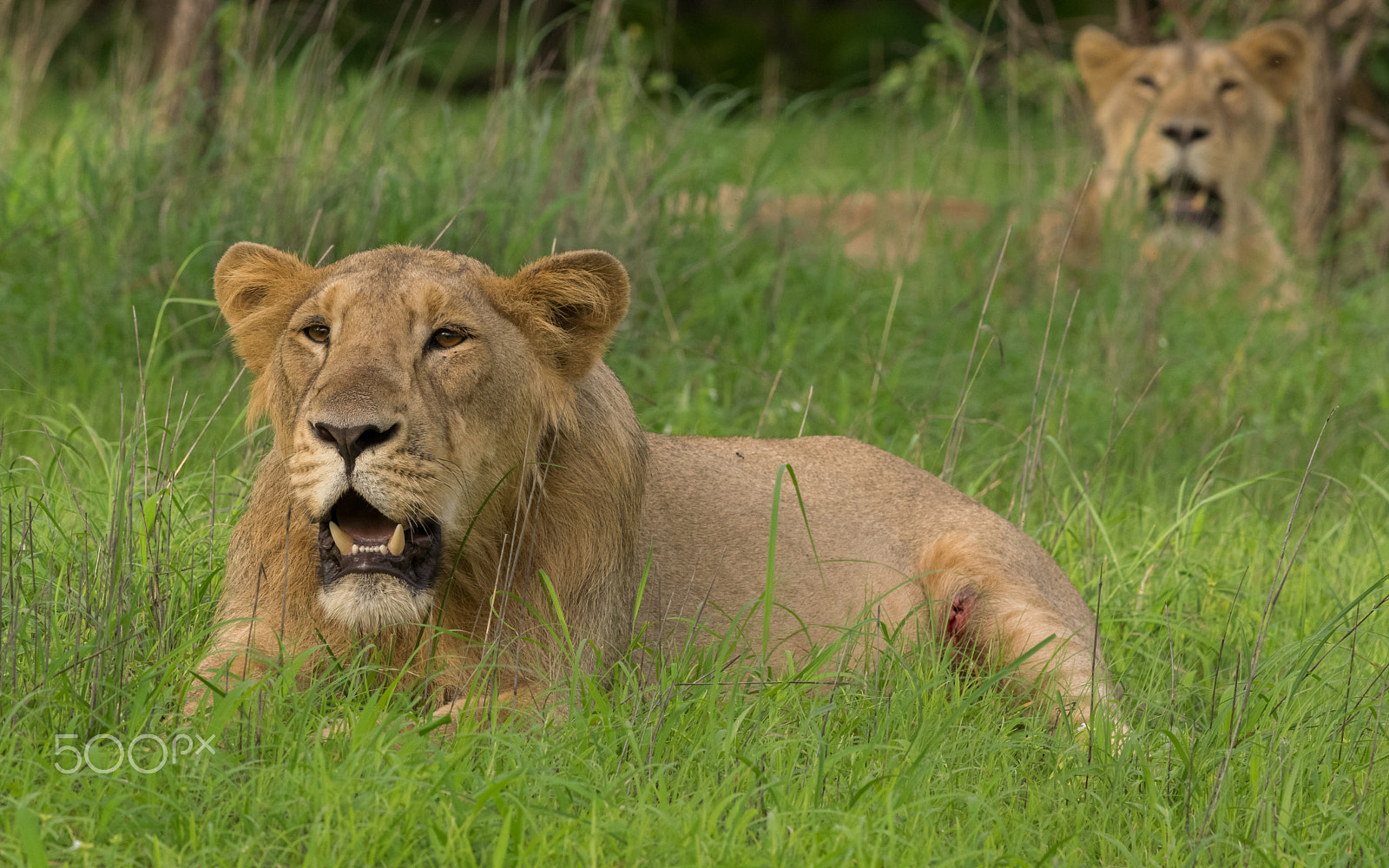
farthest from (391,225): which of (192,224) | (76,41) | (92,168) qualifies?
(76,41)

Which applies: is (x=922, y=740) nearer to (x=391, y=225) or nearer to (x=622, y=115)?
(x=391, y=225)

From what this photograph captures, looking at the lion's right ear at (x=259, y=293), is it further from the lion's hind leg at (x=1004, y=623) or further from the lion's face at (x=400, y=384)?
the lion's hind leg at (x=1004, y=623)

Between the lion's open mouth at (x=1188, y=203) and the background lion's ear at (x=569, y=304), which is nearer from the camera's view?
the background lion's ear at (x=569, y=304)

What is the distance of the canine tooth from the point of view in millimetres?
3021

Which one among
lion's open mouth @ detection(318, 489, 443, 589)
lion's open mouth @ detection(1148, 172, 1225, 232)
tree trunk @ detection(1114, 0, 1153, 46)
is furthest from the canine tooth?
tree trunk @ detection(1114, 0, 1153, 46)

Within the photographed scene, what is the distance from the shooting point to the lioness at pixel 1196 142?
6898 mm

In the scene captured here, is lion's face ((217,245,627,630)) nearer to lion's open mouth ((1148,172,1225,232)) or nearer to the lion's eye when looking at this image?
the lion's eye

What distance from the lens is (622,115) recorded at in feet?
21.8

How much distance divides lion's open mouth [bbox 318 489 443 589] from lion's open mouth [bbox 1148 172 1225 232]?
4.76m

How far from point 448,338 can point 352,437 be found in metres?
0.39

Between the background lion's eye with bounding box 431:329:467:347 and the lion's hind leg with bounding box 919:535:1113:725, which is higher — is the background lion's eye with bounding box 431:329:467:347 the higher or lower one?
the higher one

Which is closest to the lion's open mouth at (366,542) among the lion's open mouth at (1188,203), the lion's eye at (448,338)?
the lion's eye at (448,338)
